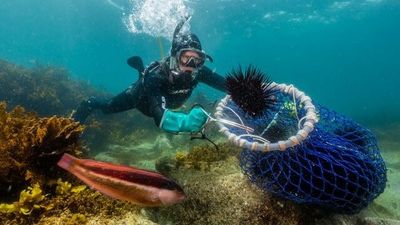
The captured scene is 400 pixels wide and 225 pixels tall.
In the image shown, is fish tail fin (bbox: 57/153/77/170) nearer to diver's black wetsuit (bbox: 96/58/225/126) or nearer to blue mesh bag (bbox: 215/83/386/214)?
blue mesh bag (bbox: 215/83/386/214)

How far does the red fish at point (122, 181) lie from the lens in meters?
2.30

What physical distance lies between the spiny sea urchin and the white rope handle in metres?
0.27

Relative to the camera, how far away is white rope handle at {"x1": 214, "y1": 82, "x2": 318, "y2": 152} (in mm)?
3025

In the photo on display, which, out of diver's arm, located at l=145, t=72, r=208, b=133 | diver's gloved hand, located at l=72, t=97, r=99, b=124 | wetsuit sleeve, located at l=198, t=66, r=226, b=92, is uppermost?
wetsuit sleeve, located at l=198, t=66, r=226, b=92

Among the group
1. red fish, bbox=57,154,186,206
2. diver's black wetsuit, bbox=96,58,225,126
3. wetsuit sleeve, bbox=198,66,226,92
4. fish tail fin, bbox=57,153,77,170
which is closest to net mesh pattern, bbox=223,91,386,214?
red fish, bbox=57,154,186,206

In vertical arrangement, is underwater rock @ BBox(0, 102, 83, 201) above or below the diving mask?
below

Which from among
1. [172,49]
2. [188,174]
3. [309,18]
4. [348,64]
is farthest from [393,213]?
[348,64]

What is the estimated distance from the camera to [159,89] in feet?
21.2

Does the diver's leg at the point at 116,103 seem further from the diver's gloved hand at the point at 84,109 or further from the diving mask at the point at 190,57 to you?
the diving mask at the point at 190,57

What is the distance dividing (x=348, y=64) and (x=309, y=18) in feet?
374

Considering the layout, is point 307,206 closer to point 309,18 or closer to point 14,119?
point 14,119

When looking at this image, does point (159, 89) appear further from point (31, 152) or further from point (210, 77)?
point (31, 152)

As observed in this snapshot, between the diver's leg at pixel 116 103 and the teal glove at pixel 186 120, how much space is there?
3.42 meters

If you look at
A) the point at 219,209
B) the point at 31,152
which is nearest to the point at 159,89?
the point at 31,152
